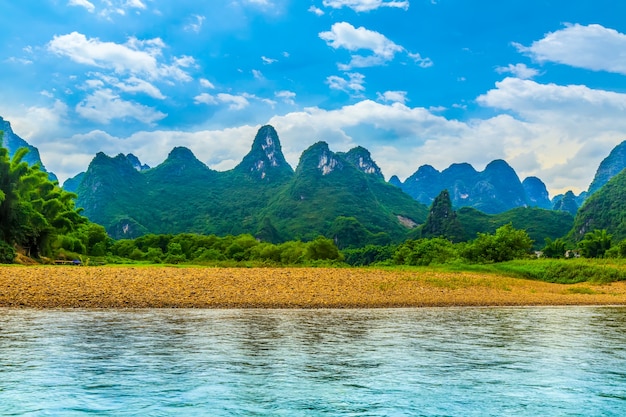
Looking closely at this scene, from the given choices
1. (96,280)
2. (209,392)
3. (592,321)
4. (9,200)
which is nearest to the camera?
(209,392)

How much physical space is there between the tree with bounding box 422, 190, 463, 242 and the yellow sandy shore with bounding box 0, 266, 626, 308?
471 feet

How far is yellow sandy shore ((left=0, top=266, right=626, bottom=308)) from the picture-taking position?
27.5 m

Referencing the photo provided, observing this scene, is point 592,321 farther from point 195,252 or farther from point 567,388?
point 195,252

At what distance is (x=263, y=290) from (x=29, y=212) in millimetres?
32685

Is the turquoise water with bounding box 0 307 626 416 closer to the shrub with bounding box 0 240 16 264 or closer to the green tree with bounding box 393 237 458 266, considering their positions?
the shrub with bounding box 0 240 16 264

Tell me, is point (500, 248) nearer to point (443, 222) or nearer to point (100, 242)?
point (100, 242)

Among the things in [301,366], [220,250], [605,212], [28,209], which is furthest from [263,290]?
[605,212]

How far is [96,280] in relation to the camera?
103 feet

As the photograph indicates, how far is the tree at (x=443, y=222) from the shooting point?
183m

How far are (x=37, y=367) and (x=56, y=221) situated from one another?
171 ft

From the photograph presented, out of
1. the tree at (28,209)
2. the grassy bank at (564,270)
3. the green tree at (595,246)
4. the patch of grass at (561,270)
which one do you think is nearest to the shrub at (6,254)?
the tree at (28,209)

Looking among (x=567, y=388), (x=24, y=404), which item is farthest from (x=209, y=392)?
(x=567, y=388)

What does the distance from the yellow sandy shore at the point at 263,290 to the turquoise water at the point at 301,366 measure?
4098 mm

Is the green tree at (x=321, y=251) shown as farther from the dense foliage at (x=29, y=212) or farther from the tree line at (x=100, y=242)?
the dense foliage at (x=29, y=212)
